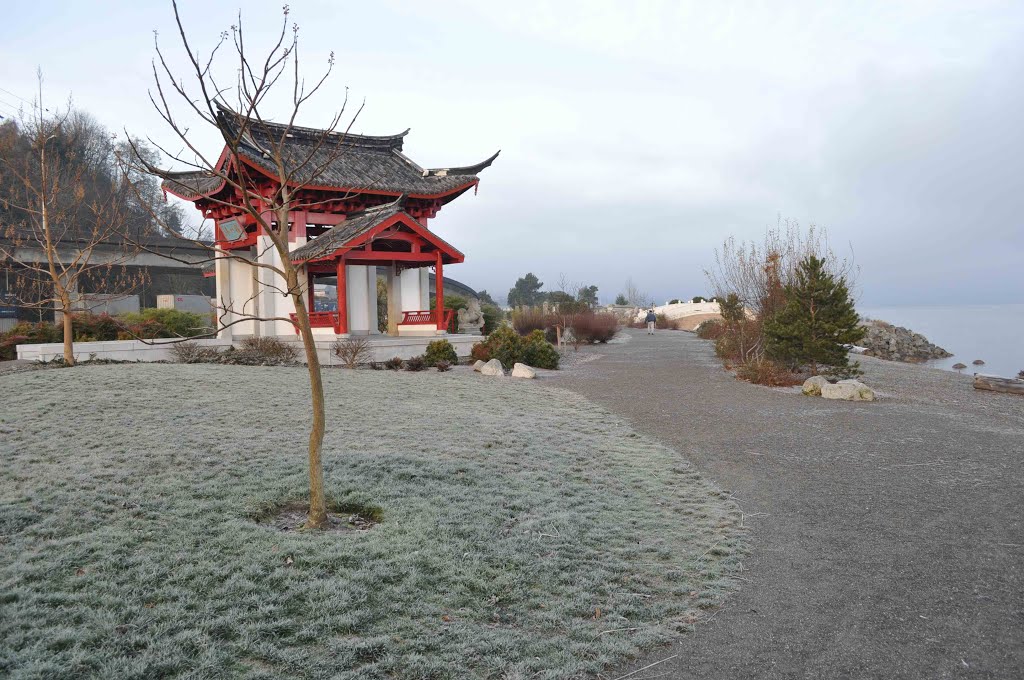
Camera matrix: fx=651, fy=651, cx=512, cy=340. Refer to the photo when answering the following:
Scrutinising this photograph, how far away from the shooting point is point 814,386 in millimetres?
11977

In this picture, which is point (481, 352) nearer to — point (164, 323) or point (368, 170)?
point (368, 170)

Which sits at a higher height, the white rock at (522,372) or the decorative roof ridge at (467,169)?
the decorative roof ridge at (467,169)

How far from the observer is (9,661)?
290cm

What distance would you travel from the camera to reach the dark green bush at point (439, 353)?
15.5 metres

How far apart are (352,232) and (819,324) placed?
10.9m

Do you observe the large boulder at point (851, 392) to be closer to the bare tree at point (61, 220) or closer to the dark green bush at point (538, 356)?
the dark green bush at point (538, 356)

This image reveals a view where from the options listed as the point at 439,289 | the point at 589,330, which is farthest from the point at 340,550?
the point at 589,330

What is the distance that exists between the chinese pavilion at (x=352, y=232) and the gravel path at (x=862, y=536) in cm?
858

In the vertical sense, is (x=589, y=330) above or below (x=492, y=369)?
above

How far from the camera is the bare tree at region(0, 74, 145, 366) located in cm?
1326

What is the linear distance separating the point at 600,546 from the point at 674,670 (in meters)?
1.55

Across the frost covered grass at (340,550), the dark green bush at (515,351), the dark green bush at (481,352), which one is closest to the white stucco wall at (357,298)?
the dark green bush at (481,352)

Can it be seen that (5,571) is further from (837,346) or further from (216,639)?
(837,346)

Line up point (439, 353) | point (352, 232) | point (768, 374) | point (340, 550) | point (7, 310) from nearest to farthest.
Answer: point (340, 550) < point (768, 374) < point (439, 353) < point (352, 232) < point (7, 310)
